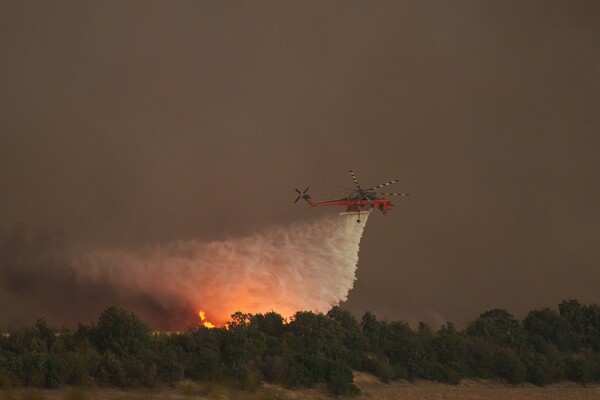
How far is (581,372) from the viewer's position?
54344 mm

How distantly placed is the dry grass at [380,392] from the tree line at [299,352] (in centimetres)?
74

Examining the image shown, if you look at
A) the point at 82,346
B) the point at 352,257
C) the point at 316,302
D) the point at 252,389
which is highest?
the point at 352,257

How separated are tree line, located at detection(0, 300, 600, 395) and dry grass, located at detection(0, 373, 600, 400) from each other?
74 centimetres

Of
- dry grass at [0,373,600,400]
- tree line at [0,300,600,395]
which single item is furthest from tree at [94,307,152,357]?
dry grass at [0,373,600,400]

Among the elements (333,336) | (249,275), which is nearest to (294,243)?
(249,275)

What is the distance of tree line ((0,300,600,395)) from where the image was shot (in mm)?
39094

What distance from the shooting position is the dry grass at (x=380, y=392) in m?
36.5

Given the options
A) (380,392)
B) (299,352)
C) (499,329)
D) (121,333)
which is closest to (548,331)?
(499,329)

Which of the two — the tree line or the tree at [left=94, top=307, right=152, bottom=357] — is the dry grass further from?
the tree at [left=94, top=307, right=152, bottom=357]

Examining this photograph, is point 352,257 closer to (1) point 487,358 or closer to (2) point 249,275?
(2) point 249,275

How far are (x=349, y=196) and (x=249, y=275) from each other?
40.5 feet

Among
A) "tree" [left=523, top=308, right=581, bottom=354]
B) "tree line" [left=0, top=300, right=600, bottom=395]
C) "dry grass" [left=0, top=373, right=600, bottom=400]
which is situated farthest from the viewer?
"tree" [left=523, top=308, right=581, bottom=354]

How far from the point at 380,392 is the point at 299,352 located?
5.66m

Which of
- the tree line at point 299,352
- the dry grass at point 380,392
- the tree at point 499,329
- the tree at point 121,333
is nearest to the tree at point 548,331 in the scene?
the tree line at point 299,352
